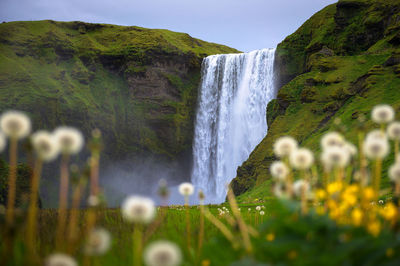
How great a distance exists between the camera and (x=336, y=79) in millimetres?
32406

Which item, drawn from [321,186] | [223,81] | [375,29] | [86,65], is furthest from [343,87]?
[86,65]

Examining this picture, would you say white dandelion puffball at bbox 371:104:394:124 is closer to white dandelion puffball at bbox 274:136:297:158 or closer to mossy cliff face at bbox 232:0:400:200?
white dandelion puffball at bbox 274:136:297:158

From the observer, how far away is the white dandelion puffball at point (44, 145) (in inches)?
83.4

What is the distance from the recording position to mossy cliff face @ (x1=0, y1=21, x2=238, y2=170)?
197 ft

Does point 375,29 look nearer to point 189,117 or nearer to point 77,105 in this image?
point 189,117

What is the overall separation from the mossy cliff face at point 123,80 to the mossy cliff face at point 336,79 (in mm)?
24866

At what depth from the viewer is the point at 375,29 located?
3725 cm

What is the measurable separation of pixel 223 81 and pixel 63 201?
169 ft

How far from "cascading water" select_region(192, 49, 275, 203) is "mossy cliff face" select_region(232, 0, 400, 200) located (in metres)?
4.30

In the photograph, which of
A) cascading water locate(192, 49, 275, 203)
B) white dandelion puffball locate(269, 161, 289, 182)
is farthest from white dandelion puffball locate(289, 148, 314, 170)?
cascading water locate(192, 49, 275, 203)

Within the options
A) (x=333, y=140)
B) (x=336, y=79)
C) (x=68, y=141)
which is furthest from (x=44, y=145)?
(x=336, y=79)

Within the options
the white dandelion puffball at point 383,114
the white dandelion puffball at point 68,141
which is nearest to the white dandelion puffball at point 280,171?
the white dandelion puffball at point 383,114

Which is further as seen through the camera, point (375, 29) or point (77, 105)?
point (77, 105)

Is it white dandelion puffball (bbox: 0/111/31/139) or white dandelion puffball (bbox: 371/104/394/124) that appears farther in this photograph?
white dandelion puffball (bbox: 371/104/394/124)
